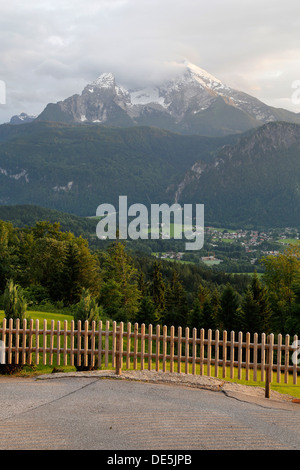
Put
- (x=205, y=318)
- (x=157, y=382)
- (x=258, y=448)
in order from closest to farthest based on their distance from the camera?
(x=258, y=448), (x=157, y=382), (x=205, y=318)

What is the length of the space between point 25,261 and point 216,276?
7682 centimetres

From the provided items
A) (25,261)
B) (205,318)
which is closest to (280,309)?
(205,318)

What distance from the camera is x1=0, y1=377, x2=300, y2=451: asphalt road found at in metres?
8.59

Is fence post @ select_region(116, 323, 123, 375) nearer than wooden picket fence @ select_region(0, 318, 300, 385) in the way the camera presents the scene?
No

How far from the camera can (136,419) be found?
986 centimetres

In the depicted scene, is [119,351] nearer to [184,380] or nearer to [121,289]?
[184,380]

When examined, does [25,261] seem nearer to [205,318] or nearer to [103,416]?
[205,318]

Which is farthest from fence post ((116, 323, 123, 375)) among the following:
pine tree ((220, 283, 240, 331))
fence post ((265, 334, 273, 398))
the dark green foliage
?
pine tree ((220, 283, 240, 331))

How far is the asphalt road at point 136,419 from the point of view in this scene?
28.2 feet

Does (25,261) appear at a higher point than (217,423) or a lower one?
higher

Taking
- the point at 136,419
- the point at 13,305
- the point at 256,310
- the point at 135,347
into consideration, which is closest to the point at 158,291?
the point at 256,310

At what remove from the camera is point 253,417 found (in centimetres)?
1051

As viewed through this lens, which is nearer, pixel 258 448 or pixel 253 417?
pixel 258 448

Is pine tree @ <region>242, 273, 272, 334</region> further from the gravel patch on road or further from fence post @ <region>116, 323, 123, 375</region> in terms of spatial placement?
fence post @ <region>116, 323, 123, 375</region>
